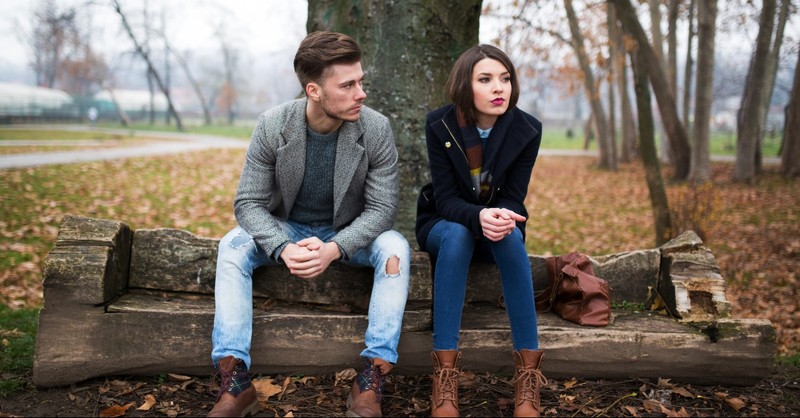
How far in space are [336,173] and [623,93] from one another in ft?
54.5

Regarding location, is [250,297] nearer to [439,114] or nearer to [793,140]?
[439,114]

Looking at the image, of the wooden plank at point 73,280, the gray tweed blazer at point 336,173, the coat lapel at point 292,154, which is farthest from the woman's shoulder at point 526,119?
the wooden plank at point 73,280

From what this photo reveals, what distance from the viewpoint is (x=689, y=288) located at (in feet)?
11.9

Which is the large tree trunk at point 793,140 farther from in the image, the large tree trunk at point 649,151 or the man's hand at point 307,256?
the man's hand at point 307,256

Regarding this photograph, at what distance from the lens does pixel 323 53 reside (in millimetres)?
3170

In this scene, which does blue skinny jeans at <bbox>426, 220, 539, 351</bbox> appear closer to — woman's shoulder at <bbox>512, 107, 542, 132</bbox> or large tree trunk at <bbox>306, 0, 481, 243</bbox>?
woman's shoulder at <bbox>512, 107, 542, 132</bbox>

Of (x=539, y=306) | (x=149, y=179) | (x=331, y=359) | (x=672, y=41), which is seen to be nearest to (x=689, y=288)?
(x=539, y=306)

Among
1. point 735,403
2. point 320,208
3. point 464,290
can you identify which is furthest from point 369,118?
point 735,403

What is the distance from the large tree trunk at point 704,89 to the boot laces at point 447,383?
35.0 ft

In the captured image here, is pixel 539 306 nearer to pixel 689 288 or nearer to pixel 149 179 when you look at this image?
pixel 689 288

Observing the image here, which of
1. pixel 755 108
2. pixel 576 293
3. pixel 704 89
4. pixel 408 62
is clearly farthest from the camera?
pixel 755 108

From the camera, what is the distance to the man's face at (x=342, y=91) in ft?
10.4

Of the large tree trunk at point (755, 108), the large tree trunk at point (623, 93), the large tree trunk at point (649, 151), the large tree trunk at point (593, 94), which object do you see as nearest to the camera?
the large tree trunk at point (649, 151)

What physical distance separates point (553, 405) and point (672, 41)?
16.1 meters
